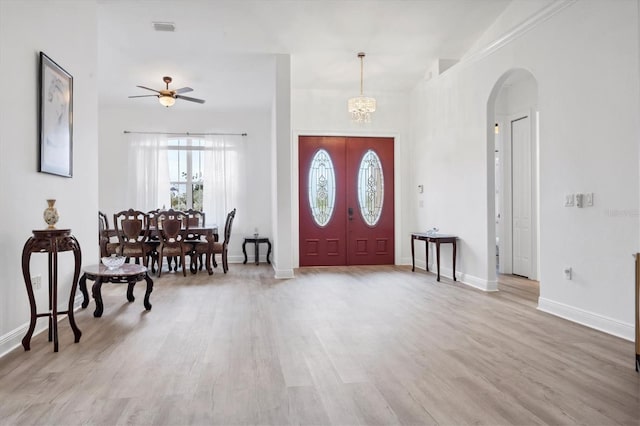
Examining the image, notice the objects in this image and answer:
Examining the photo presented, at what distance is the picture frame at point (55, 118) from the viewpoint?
3487 millimetres

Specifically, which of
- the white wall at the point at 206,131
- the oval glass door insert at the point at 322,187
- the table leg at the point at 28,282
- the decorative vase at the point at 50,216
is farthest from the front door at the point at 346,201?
the table leg at the point at 28,282

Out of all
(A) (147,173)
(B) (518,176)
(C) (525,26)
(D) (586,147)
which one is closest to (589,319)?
(D) (586,147)

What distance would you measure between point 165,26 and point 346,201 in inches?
156

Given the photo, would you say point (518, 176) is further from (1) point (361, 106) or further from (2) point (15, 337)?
(2) point (15, 337)

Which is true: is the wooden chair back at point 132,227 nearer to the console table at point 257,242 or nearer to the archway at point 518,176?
the console table at point 257,242

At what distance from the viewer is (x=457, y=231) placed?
19.7ft

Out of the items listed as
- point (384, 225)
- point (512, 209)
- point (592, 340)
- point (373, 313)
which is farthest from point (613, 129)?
point (384, 225)

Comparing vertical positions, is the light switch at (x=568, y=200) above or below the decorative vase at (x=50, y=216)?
above

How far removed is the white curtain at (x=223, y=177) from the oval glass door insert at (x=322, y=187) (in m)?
A: 1.60

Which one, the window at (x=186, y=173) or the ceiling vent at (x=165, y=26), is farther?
the window at (x=186, y=173)

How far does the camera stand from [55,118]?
374 cm

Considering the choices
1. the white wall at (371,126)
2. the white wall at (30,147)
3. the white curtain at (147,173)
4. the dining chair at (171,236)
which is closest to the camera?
the white wall at (30,147)

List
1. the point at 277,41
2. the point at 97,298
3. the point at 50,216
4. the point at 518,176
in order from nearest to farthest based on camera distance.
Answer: the point at 50,216 → the point at 97,298 → the point at 277,41 → the point at 518,176

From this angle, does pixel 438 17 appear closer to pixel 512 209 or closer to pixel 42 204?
pixel 512 209
